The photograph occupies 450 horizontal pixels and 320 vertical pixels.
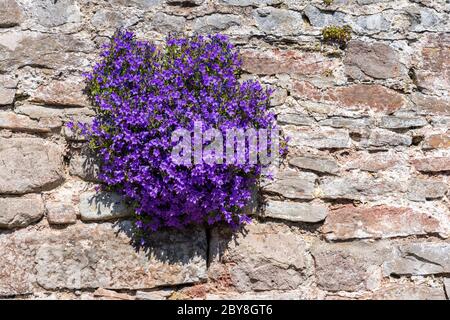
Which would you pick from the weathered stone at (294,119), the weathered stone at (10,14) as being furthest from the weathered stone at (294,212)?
the weathered stone at (10,14)

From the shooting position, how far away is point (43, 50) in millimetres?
3471

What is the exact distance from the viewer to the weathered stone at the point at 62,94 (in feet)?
11.2

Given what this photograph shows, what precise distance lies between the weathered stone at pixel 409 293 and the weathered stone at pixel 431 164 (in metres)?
0.68

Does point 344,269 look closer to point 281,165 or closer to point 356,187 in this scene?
point 356,187

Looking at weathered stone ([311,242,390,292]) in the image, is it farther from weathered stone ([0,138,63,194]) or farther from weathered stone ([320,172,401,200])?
weathered stone ([0,138,63,194])

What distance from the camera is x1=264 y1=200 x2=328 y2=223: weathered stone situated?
11.1 ft

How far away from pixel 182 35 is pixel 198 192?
40.9 inches

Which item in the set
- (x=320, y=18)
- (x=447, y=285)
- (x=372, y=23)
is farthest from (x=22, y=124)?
(x=447, y=285)

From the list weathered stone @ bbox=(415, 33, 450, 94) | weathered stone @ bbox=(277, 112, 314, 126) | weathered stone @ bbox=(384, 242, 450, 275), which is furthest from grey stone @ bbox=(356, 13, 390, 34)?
weathered stone @ bbox=(384, 242, 450, 275)

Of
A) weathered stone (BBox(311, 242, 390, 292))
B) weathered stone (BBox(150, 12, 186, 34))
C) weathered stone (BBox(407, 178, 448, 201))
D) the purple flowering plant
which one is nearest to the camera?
the purple flowering plant

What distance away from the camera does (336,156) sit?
3.48 m

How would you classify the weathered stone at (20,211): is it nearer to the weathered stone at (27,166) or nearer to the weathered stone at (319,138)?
the weathered stone at (27,166)

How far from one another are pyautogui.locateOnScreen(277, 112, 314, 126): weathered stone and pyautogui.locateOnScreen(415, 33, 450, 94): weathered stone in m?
0.74

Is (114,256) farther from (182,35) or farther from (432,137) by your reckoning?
(432,137)
